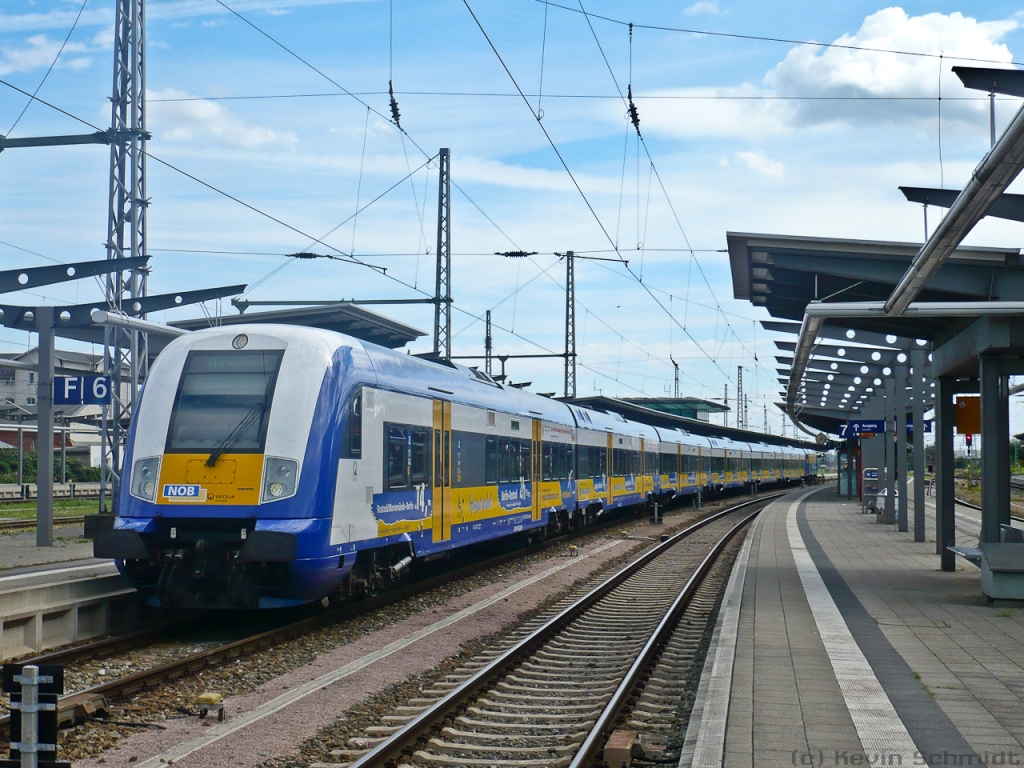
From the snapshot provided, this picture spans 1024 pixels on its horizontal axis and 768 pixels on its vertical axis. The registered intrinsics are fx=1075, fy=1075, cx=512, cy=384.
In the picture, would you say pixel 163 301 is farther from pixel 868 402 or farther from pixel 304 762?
pixel 868 402

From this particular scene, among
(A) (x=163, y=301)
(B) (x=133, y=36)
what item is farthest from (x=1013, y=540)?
(B) (x=133, y=36)

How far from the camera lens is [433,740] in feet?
22.4

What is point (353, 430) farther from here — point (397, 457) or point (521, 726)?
point (521, 726)

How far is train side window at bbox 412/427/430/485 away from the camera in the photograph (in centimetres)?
1332

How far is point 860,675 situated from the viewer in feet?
26.2

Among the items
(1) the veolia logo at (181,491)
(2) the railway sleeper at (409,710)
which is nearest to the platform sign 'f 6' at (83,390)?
(1) the veolia logo at (181,491)

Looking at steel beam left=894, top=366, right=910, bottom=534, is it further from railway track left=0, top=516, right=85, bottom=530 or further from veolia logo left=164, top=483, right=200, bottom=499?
railway track left=0, top=516, right=85, bottom=530

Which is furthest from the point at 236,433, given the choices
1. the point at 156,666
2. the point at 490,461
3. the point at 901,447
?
the point at 901,447

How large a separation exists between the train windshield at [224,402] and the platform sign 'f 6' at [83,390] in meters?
7.78

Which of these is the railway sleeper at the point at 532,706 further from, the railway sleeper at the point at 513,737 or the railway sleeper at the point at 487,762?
the railway sleeper at the point at 487,762

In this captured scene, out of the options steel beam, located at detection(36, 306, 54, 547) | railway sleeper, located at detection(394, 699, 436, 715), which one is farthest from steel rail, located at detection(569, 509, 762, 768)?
steel beam, located at detection(36, 306, 54, 547)

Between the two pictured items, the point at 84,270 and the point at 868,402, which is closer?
the point at 84,270

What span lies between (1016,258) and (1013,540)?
138 inches

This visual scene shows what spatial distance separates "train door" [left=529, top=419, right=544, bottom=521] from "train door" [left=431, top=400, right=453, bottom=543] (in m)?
5.58
